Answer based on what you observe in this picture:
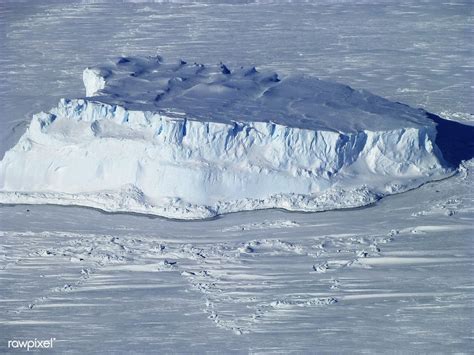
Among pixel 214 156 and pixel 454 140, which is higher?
pixel 214 156

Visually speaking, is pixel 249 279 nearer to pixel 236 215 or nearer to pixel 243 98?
pixel 236 215

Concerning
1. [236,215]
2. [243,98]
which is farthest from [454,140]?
[236,215]

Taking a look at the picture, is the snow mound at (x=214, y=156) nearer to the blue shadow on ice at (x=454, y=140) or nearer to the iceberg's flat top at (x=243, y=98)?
the iceberg's flat top at (x=243, y=98)

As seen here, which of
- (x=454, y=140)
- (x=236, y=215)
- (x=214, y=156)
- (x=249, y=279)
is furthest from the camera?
(x=454, y=140)

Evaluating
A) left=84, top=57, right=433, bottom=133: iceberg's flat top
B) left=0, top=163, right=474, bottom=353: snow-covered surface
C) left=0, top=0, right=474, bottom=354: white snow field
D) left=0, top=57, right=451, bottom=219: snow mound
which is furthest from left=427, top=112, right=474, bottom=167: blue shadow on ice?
left=0, top=163, right=474, bottom=353: snow-covered surface

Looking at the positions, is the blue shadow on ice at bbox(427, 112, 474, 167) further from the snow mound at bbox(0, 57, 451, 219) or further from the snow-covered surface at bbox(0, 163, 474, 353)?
the snow-covered surface at bbox(0, 163, 474, 353)

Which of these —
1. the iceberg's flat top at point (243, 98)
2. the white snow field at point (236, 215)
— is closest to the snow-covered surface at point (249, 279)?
the white snow field at point (236, 215)
